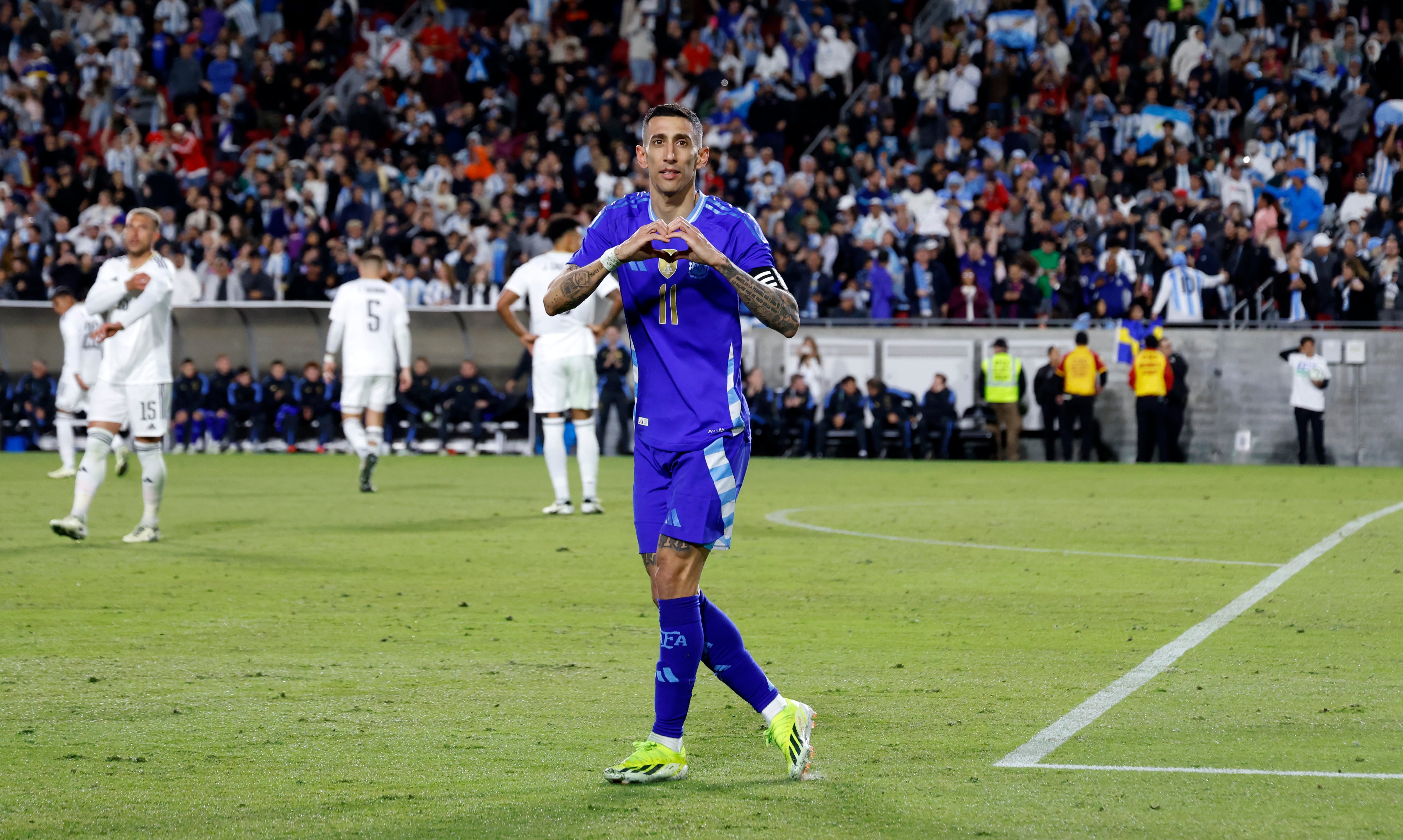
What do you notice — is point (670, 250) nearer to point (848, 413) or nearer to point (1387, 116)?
point (848, 413)

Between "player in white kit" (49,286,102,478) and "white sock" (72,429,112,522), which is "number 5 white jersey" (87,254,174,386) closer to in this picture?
"white sock" (72,429,112,522)

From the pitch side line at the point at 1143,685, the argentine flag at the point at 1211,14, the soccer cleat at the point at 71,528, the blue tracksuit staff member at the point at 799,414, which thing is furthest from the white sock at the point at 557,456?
the argentine flag at the point at 1211,14

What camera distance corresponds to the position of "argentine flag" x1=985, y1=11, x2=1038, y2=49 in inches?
1151

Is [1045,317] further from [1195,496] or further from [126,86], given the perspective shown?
[126,86]

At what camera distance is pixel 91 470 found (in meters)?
12.0

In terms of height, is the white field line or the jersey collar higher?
the jersey collar

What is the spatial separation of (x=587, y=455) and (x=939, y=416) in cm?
1113

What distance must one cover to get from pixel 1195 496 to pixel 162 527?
408 inches

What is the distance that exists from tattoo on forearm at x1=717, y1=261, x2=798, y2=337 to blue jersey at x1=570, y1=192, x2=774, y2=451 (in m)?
0.09

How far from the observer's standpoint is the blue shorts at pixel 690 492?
5133mm

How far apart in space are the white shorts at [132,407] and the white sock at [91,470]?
12 centimetres

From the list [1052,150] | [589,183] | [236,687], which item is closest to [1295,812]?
[236,687]

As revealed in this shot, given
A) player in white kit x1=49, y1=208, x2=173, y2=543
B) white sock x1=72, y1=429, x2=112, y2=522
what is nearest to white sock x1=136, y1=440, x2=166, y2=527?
Answer: player in white kit x1=49, y1=208, x2=173, y2=543

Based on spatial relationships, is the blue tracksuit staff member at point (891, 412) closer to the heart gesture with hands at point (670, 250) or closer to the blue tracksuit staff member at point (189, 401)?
the blue tracksuit staff member at point (189, 401)
